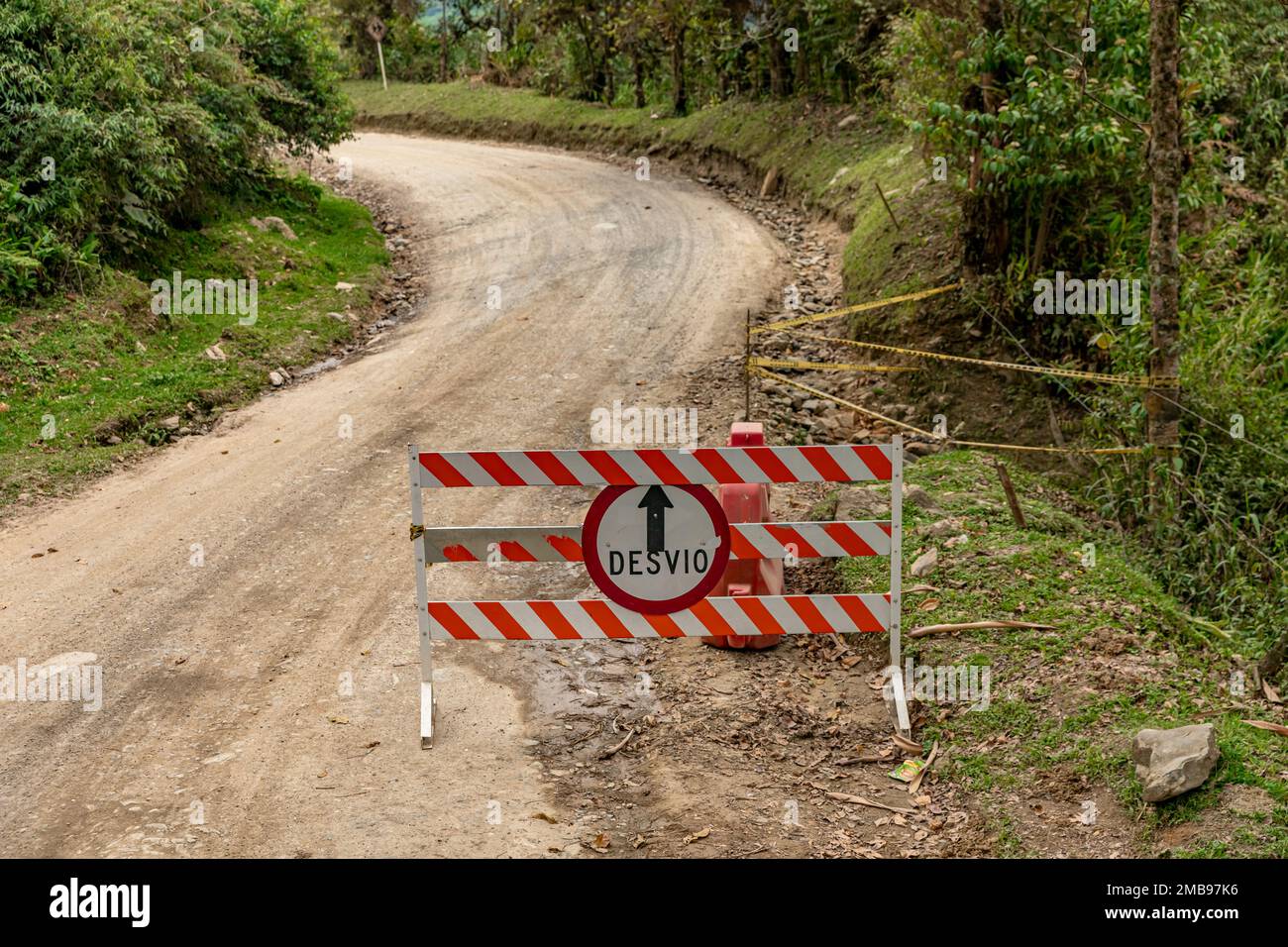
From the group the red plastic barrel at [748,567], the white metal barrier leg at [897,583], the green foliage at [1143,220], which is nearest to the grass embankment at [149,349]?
the red plastic barrel at [748,567]

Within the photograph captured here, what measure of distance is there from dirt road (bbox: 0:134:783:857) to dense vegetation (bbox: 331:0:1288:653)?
137 inches

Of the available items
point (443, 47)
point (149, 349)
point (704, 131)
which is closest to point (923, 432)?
point (149, 349)

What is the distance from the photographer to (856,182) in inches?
722

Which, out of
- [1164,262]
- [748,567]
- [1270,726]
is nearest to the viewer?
[1270,726]

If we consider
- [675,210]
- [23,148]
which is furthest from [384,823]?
[675,210]

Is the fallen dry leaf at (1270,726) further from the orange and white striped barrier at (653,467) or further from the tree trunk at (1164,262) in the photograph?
the tree trunk at (1164,262)

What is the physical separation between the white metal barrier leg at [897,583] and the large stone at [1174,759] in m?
1.28

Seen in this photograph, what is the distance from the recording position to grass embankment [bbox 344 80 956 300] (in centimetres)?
1446

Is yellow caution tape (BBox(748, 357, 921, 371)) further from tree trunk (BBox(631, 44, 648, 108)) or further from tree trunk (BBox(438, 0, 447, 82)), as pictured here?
tree trunk (BBox(438, 0, 447, 82))

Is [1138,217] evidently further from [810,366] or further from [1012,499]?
[1012,499]

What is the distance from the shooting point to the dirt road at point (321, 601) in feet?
18.0

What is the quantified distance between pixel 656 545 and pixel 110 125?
406 inches

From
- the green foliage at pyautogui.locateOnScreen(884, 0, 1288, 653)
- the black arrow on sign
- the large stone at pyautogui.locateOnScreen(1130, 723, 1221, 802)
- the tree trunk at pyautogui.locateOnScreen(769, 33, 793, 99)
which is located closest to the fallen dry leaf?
the large stone at pyautogui.locateOnScreen(1130, 723, 1221, 802)

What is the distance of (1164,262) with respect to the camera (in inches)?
350
